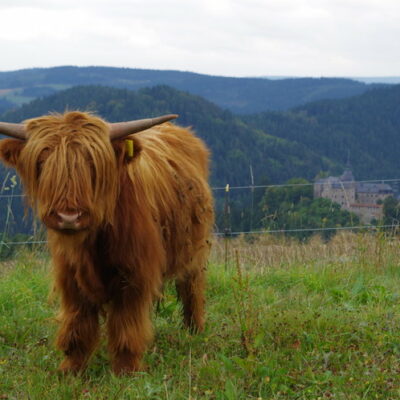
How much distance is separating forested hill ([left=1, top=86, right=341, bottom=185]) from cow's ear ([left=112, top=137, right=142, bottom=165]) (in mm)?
55275

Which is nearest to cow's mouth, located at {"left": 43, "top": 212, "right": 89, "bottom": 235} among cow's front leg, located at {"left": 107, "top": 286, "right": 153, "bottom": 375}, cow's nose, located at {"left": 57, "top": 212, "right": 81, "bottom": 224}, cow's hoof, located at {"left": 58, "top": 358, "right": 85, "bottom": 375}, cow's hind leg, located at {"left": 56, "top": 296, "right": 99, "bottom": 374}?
cow's nose, located at {"left": 57, "top": 212, "right": 81, "bottom": 224}

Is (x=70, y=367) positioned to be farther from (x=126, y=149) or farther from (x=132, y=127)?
(x=132, y=127)

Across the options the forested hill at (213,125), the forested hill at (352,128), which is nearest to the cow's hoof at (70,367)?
the forested hill at (213,125)

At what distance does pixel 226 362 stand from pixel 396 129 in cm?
9670

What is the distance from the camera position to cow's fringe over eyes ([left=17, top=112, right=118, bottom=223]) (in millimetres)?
3053

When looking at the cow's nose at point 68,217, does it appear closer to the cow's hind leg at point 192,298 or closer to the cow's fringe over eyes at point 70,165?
the cow's fringe over eyes at point 70,165

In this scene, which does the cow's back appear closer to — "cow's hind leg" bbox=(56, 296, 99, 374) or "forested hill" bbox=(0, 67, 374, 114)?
"cow's hind leg" bbox=(56, 296, 99, 374)

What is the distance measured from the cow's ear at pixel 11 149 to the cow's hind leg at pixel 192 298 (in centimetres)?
177

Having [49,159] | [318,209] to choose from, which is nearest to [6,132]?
[49,159]

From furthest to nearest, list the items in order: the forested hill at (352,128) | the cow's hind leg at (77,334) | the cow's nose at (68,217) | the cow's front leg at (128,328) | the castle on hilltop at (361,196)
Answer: the forested hill at (352,128), the castle on hilltop at (361,196), the cow's hind leg at (77,334), the cow's front leg at (128,328), the cow's nose at (68,217)

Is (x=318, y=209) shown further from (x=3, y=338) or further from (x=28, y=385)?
(x=28, y=385)

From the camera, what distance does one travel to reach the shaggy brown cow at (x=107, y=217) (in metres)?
3.11

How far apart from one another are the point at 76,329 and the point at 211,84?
599ft

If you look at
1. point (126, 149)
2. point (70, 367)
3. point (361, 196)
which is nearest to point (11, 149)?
point (126, 149)
